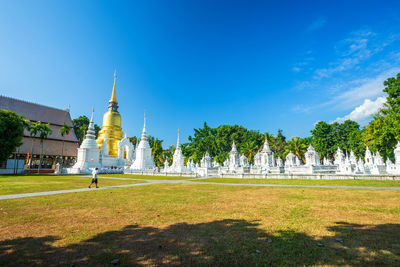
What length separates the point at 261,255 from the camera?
3412mm

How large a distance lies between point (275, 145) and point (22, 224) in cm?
6790

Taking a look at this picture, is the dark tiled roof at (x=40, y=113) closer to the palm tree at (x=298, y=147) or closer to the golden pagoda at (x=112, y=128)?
the golden pagoda at (x=112, y=128)

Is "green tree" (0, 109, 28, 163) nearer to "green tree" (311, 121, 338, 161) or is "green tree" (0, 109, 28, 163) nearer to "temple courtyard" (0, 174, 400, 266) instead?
"temple courtyard" (0, 174, 400, 266)

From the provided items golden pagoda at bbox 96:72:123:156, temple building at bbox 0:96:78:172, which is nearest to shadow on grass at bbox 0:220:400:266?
temple building at bbox 0:96:78:172

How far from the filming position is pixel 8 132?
28516mm

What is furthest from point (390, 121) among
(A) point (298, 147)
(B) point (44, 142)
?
(B) point (44, 142)

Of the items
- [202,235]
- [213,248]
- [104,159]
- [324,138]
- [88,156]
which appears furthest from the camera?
[324,138]

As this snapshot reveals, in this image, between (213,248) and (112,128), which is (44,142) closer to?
(112,128)

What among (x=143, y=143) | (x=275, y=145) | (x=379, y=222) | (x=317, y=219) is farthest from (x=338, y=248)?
(x=275, y=145)

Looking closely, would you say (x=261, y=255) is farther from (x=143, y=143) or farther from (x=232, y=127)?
(x=232, y=127)

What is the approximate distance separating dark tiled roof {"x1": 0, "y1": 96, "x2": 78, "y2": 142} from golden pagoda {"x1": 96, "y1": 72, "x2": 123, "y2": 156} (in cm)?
717

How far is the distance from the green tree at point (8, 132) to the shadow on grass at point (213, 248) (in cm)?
3278

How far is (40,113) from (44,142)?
8.60m

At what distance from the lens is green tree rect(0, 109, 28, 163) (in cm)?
2762
